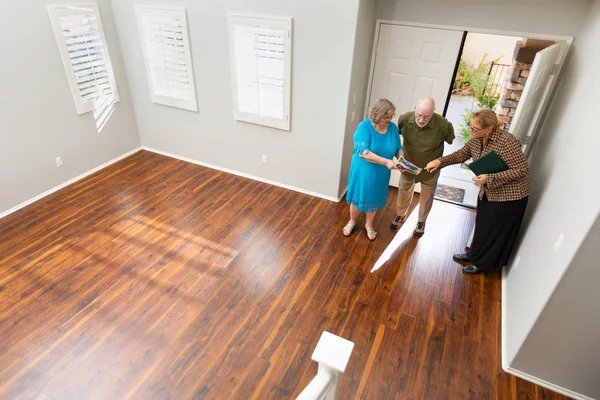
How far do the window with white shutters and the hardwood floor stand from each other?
3.36 ft

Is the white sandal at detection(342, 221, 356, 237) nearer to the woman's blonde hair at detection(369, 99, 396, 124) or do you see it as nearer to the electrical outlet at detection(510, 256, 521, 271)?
the woman's blonde hair at detection(369, 99, 396, 124)

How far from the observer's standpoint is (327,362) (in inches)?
47.4

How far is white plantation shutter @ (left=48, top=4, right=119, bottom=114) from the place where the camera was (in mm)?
3812

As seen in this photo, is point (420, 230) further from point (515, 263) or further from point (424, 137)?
point (424, 137)

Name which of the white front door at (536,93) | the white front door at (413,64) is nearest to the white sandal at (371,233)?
the white front door at (413,64)

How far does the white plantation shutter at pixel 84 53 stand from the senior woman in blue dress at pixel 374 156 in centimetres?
334

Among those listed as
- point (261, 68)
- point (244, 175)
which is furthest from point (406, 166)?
point (244, 175)

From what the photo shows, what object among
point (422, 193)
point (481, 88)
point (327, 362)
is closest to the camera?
point (327, 362)

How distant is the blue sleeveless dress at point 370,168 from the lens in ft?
9.82

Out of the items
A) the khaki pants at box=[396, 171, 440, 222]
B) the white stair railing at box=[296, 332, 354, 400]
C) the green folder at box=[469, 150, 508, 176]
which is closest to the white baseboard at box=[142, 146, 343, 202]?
the khaki pants at box=[396, 171, 440, 222]

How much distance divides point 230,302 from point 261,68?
2.46m

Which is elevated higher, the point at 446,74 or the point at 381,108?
the point at 446,74

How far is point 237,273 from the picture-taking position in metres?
3.13

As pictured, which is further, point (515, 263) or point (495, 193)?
point (515, 263)
